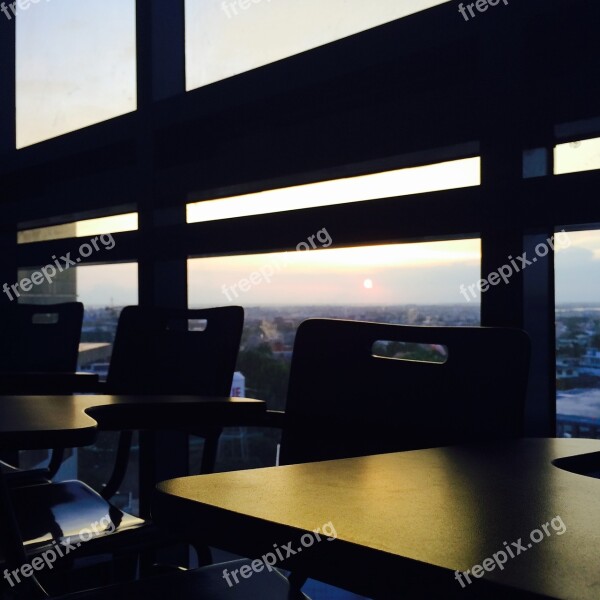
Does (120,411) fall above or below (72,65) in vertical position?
below

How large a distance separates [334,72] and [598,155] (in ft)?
2.51

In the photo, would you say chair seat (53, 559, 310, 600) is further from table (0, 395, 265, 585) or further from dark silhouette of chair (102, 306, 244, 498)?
dark silhouette of chair (102, 306, 244, 498)

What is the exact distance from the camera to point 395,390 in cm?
118

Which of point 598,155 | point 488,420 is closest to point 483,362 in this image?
point 488,420

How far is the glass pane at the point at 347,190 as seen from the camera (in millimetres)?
1676

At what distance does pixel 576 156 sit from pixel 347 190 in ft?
2.19

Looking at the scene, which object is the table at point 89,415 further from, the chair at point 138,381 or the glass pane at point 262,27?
the glass pane at point 262,27

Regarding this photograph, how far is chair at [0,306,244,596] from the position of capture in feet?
4.36

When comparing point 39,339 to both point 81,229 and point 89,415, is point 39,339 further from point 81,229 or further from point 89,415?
point 89,415

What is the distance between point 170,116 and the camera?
250cm

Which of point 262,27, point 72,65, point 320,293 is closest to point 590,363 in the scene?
point 320,293

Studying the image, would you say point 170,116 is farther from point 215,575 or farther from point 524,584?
point 524,584

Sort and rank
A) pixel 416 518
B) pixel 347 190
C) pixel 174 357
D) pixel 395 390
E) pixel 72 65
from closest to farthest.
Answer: pixel 416 518 < pixel 395 390 < pixel 174 357 < pixel 347 190 < pixel 72 65

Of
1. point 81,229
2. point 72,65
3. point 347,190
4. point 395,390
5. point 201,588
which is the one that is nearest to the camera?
point 201,588
